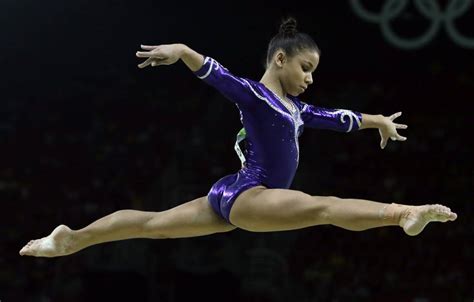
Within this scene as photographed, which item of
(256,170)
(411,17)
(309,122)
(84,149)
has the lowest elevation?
(256,170)

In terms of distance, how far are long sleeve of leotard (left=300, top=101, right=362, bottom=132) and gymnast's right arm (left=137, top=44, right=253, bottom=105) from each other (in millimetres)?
496

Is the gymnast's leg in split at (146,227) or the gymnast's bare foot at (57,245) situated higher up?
the gymnast's leg in split at (146,227)

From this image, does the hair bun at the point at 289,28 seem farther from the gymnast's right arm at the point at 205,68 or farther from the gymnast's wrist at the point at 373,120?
the gymnast's wrist at the point at 373,120

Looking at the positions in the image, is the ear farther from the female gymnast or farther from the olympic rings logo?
the olympic rings logo

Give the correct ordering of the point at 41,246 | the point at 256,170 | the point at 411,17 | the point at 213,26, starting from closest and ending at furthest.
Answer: the point at 256,170 → the point at 41,246 → the point at 411,17 → the point at 213,26

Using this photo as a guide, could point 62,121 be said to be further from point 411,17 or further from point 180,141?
point 411,17

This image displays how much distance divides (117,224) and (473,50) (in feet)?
28.3

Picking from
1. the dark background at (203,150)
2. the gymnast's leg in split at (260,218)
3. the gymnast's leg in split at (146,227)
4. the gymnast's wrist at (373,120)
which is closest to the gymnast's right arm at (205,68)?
the gymnast's leg in split at (260,218)

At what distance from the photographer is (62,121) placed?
11016 mm

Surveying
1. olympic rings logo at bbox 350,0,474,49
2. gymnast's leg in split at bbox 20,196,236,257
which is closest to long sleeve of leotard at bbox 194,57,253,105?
gymnast's leg in split at bbox 20,196,236,257

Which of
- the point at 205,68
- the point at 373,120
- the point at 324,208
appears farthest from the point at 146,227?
the point at 373,120

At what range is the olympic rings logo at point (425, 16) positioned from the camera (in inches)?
367

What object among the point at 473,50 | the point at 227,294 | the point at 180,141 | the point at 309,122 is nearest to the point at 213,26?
the point at 180,141

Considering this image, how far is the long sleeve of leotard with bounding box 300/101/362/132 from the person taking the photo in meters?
4.16
